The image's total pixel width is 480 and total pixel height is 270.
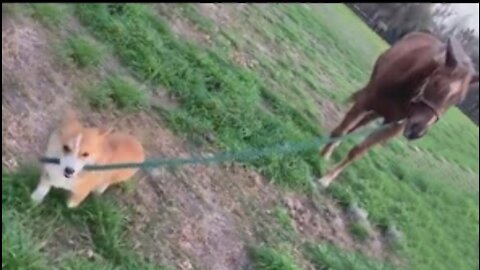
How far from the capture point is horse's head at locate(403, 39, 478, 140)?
5.73 metres

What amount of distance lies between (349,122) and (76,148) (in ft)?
12.7

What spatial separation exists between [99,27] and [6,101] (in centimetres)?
151

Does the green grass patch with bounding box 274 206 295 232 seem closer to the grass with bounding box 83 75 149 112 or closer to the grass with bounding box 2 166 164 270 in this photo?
the grass with bounding box 83 75 149 112

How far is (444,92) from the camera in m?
5.72

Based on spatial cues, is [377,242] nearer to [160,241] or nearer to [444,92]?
[444,92]

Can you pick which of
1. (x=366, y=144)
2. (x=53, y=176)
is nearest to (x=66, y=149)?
(x=53, y=176)

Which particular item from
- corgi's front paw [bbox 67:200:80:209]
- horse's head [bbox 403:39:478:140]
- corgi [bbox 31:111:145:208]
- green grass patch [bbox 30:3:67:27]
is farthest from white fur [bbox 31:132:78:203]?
horse's head [bbox 403:39:478:140]

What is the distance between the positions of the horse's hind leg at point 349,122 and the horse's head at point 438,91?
820 mm

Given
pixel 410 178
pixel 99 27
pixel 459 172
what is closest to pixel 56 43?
pixel 99 27

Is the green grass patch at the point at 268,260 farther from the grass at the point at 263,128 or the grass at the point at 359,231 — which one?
the grass at the point at 359,231

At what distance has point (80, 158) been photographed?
3359mm

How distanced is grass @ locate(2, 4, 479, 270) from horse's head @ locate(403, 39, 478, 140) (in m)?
0.90

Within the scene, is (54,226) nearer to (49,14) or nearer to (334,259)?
(49,14)

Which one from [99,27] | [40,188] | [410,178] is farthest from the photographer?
[410,178]
